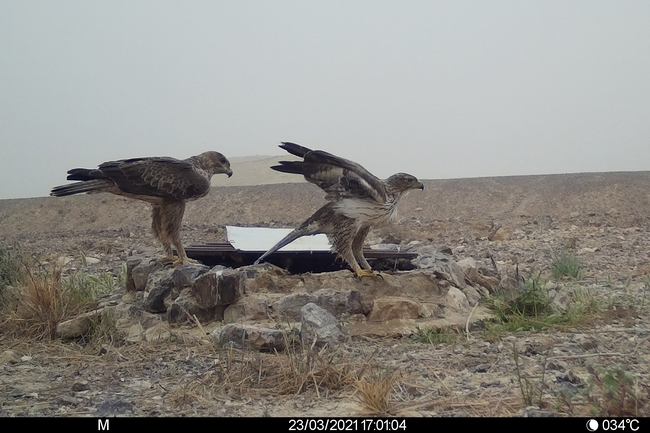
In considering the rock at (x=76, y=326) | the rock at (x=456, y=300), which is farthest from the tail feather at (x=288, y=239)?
the rock at (x=76, y=326)

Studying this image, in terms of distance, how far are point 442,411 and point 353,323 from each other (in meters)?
2.17

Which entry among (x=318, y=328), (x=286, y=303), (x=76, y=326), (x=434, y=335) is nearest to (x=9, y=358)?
(x=76, y=326)

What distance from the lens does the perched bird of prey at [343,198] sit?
229 inches

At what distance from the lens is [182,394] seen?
3.78m

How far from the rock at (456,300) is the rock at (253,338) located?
6.27 ft

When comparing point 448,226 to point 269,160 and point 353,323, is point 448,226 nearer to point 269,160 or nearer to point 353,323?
point 353,323

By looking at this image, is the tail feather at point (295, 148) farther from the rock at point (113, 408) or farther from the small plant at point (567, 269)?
the small plant at point (567, 269)

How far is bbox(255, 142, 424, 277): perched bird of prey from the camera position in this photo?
580cm

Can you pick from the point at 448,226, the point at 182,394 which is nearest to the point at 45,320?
the point at 182,394

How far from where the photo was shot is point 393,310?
564 cm

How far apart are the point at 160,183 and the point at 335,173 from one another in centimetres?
169

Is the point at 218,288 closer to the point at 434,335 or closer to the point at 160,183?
the point at 160,183

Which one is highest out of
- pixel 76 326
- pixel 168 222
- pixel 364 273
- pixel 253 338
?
pixel 168 222

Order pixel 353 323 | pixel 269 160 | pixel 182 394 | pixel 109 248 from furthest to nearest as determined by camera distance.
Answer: pixel 269 160, pixel 109 248, pixel 353 323, pixel 182 394
